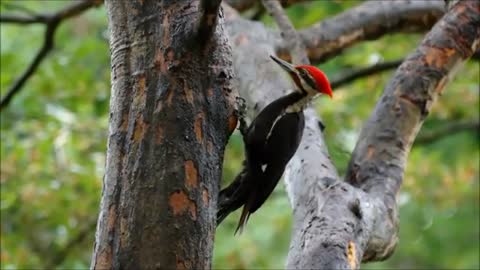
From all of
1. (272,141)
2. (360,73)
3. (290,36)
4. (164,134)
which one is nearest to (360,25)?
(290,36)

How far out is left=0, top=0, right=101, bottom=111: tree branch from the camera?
4387 millimetres

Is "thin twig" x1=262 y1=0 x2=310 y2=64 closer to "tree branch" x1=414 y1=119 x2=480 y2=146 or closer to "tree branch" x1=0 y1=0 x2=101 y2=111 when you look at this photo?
"tree branch" x1=0 y1=0 x2=101 y2=111

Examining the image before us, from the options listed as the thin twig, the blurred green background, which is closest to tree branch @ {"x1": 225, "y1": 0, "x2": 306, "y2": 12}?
the blurred green background

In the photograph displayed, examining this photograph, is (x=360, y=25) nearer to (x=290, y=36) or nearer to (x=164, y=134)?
(x=290, y=36)

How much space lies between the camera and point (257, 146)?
2.43m

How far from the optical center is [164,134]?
62.9 inches

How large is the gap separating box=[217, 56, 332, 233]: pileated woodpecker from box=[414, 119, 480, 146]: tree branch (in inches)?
124

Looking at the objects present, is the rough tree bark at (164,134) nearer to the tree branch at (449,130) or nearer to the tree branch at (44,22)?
the tree branch at (44,22)

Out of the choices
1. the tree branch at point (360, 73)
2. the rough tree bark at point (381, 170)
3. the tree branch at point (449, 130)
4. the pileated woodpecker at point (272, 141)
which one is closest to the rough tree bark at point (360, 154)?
the rough tree bark at point (381, 170)

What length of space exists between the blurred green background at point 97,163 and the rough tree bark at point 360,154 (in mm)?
1240

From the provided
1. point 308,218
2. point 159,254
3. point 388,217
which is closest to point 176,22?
point 159,254

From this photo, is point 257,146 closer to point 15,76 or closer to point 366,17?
point 366,17

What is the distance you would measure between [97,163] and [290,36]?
7.25 feet

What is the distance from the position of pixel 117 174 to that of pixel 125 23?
Answer: 342 millimetres
